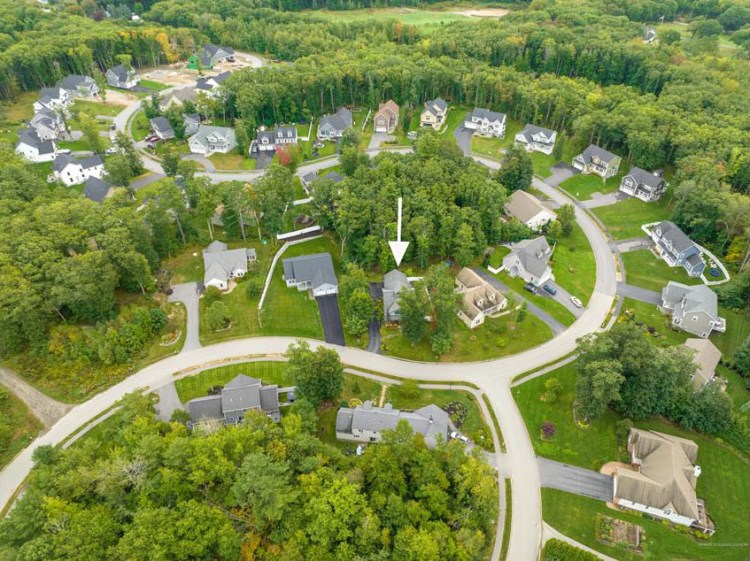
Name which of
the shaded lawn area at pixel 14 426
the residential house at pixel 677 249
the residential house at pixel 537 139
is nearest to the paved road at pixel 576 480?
the residential house at pixel 677 249

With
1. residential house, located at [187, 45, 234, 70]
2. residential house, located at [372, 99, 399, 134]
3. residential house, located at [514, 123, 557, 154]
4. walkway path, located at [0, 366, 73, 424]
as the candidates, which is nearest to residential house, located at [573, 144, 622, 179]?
residential house, located at [514, 123, 557, 154]

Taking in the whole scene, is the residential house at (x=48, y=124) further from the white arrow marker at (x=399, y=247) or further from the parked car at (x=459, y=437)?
the parked car at (x=459, y=437)

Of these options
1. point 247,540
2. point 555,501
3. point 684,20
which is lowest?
point 555,501

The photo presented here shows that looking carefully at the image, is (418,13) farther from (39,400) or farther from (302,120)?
(39,400)

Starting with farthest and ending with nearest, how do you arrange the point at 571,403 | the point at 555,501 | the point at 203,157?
1. the point at 203,157
2. the point at 571,403
3. the point at 555,501

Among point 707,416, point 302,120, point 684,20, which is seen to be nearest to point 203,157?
point 302,120

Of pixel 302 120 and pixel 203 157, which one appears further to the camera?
pixel 302 120

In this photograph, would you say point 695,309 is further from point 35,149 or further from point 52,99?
point 52,99
